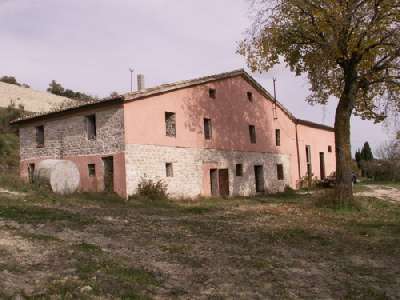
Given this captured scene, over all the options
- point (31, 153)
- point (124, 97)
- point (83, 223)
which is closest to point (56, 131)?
point (31, 153)

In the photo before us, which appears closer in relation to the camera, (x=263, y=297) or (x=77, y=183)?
(x=263, y=297)

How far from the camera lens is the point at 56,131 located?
22.2 m

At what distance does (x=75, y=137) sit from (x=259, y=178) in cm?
1232

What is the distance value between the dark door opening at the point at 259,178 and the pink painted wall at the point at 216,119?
4.35 feet

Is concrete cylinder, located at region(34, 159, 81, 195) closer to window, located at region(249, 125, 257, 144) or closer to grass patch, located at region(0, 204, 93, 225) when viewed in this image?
grass patch, located at region(0, 204, 93, 225)

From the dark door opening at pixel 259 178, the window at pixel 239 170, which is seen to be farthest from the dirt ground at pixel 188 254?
the dark door opening at pixel 259 178

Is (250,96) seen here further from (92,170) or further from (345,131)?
(92,170)

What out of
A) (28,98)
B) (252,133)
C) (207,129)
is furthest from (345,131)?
(28,98)

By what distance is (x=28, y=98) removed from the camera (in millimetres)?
55375

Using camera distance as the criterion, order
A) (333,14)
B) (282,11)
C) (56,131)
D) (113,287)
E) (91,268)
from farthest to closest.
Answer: (56,131)
(282,11)
(333,14)
(91,268)
(113,287)

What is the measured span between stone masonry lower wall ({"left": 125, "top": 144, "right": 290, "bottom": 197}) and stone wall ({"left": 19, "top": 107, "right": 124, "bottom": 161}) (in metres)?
1.18

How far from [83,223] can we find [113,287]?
530cm

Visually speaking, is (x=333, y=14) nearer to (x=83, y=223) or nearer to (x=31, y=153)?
(x=83, y=223)

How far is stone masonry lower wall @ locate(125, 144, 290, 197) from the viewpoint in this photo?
62.6 ft
